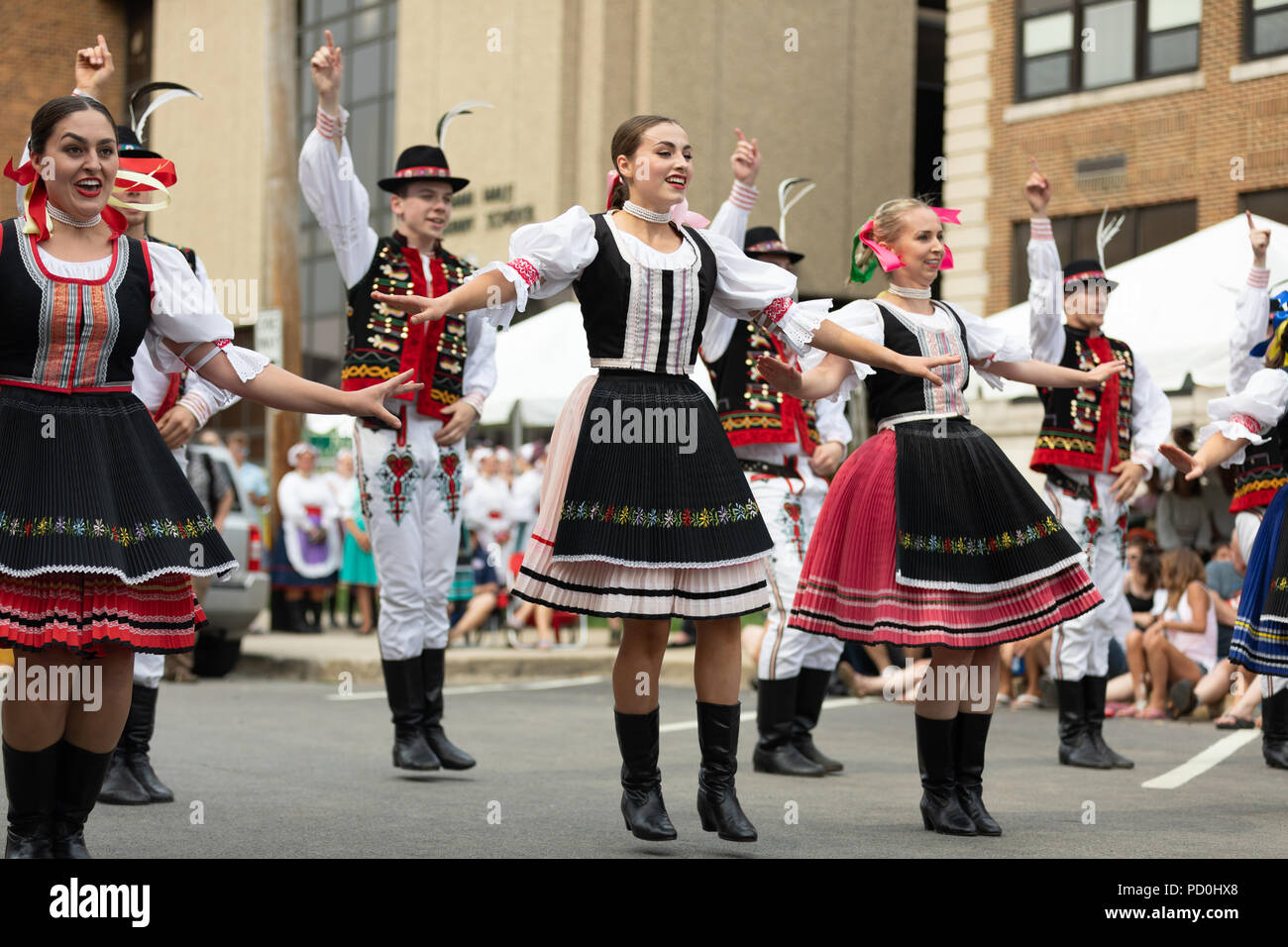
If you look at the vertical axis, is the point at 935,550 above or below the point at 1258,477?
below

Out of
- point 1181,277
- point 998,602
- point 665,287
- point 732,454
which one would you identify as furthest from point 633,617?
point 1181,277

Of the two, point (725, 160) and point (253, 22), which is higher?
point (253, 22)

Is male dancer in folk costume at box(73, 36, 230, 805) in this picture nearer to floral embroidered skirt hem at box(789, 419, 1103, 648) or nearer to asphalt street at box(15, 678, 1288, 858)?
asphalt street at box(15, 678, 1288, 858)

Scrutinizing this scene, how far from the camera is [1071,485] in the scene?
26.3ft

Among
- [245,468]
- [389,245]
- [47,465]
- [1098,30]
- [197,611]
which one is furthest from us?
[1098,30]

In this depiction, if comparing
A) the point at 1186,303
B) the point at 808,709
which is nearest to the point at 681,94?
the point at 1186,303

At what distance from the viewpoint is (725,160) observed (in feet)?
89.6

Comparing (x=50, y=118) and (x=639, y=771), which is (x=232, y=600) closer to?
(x=639, y=771)

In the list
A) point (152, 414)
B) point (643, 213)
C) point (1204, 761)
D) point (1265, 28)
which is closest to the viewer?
point (643, 213)

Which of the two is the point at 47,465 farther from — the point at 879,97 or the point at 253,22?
the point at 253,22

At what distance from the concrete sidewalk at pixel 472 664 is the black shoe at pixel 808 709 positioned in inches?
181

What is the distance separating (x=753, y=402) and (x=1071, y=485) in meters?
1.72

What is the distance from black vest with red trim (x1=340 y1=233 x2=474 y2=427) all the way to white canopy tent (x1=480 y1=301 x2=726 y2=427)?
9506mm

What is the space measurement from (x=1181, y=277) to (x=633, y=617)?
778cm
